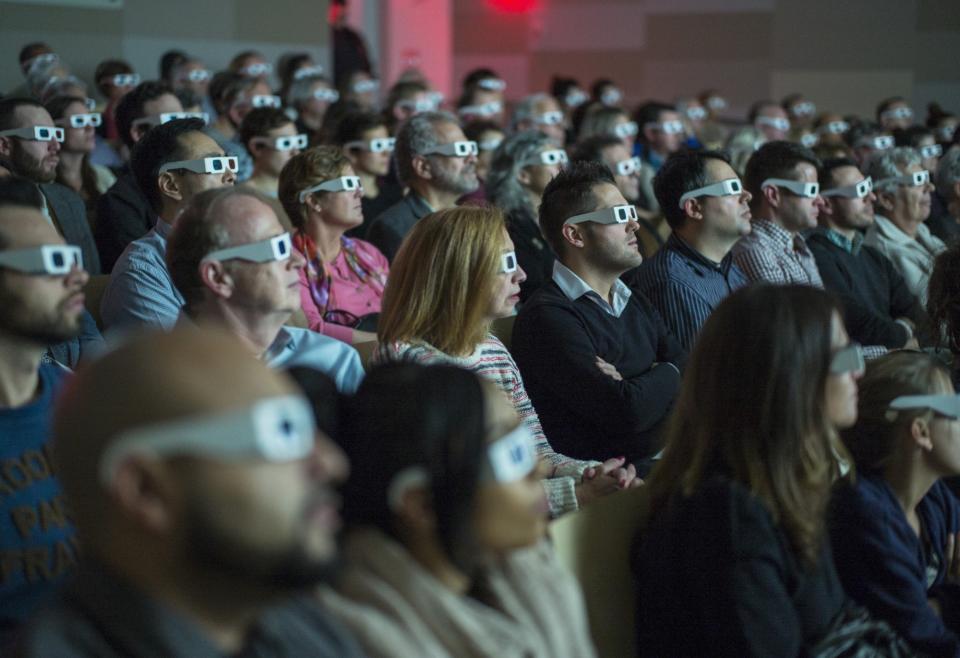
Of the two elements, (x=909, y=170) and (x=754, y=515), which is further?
(x=909, y=170)

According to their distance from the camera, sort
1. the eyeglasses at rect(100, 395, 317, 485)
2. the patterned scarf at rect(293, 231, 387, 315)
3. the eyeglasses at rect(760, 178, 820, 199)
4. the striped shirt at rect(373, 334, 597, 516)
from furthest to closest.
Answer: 1. the eyeglasses at rect(760, 178, 820, 199)
2. the patterned scarf at rect(293, 231, 387, 315)
3. the striped shirt at rect(373, 334, 597, 516)
4. the eyeglasses at rect(100, 395, 317, 485)

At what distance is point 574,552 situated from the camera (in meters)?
1.93

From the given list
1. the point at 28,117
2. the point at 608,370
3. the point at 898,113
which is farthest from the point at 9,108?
the point at 898,113

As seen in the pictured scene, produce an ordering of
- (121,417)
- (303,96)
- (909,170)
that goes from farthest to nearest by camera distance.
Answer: (303,96) < (909,170) < (121,417)

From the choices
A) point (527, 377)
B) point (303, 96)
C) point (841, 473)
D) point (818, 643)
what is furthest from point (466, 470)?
point (303, 96)

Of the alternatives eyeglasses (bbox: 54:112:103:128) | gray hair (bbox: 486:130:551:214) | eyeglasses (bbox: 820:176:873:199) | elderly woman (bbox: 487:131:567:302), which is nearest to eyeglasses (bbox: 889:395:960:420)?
elderly woman (bbox: 487:131:567:302)

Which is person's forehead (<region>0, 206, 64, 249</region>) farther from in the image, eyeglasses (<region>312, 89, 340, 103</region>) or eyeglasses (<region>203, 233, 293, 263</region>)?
eyeglasses (<region>312, 89, 340, 103</region>)

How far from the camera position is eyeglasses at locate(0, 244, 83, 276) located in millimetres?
1911

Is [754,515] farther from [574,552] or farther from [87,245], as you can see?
[87,245]

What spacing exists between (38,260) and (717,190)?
9.25 feet

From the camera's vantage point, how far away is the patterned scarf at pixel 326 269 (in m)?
4.00

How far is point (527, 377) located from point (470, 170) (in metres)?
2.14

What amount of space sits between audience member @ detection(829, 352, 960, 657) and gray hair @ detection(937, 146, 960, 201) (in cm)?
422

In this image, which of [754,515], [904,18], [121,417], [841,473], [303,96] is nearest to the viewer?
[121,417]
